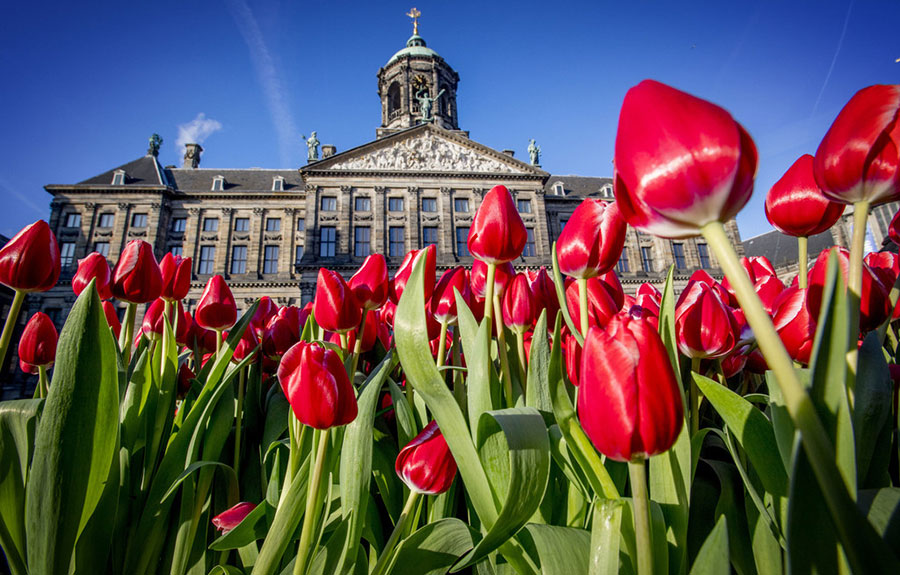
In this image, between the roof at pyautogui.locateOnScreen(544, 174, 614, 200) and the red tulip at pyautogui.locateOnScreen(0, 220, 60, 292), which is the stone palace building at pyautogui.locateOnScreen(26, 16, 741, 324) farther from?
the red tulip at pyautogui.locateOnScreen(0, 220, 60, 292)

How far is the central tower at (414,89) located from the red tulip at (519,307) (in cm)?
2570

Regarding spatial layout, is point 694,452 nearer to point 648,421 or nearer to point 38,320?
point 648,421

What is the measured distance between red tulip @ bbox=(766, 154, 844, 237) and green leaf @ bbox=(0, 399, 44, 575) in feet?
4.79

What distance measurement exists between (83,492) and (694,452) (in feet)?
3.29

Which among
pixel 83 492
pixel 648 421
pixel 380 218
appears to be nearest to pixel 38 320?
pixel 83 492

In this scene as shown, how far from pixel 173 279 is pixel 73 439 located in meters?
0.64

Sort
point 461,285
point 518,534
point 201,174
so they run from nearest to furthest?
point 518,534
point 461,285
point 201,174

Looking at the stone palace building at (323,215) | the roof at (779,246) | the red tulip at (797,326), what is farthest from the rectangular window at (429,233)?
the red tulip at (797,326)

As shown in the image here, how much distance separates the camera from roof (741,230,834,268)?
22.1 metres

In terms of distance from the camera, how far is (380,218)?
20969 millimetres

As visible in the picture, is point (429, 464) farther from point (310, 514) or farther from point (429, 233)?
point (429, 233)

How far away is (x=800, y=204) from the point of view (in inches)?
29.2

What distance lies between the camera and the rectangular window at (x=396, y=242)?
20797 mm

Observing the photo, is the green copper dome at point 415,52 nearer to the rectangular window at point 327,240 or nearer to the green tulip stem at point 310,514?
the rectangular window at point 327,240
